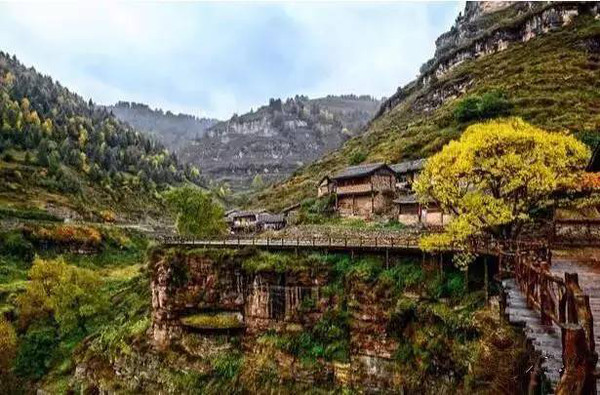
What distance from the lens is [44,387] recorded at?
58188 millimetres

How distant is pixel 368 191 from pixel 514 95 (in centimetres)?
4970

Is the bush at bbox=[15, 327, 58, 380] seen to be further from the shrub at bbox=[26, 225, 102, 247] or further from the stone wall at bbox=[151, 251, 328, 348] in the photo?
the shrub at bbox=[26, 225, 102, 247]

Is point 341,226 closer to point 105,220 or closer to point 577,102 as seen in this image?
point 577,102

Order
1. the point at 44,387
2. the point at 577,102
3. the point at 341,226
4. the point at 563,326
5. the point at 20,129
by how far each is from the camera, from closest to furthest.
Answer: the point at 563,326
the point at 44,387
the point at 341,226
the point at 577,102
the point at 20,129

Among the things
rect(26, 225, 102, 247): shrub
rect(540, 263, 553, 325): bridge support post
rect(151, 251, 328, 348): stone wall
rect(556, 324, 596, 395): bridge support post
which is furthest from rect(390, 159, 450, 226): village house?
rect(26, 225, 102, 247): shrub

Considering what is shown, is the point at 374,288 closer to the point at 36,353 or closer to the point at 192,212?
the point at 192,212

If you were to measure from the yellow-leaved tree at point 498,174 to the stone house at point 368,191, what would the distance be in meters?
39.0

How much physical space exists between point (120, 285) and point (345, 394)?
58.5 m

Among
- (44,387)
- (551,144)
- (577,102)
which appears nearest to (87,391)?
(44,387)

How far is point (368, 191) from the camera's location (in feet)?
241

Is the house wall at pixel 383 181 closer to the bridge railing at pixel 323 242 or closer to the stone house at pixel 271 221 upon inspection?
the stone house at pixel 271 221

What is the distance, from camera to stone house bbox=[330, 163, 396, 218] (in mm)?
73375

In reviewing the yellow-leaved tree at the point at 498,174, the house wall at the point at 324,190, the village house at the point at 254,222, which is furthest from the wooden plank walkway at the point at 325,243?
the house wall at the point at 324,190

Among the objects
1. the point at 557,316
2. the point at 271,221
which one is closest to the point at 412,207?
the point at 271,221
